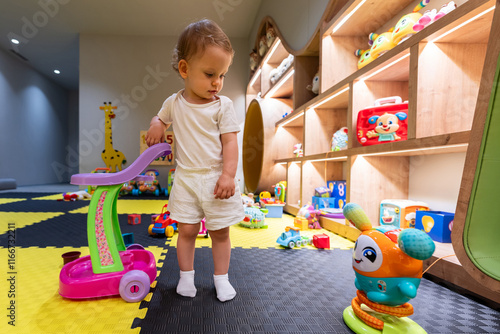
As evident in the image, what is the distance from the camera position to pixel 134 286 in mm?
805

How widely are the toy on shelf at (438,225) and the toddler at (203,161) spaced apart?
841mm

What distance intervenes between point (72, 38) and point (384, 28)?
5.10 m

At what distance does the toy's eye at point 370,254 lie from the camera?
643 mm

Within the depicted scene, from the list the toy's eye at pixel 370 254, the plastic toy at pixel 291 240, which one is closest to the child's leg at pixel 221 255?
the toy's eye at pixel 370 254

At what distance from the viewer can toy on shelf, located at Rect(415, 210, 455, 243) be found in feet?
3.68

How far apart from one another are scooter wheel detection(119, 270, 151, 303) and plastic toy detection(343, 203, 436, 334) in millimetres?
555

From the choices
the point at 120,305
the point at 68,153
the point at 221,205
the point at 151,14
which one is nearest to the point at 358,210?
the point at 221,205

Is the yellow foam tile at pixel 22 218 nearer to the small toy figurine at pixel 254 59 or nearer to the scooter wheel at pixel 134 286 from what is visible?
the scooter wheel at pixel 134 286

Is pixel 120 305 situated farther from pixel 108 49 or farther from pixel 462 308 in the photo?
pixel 108 49

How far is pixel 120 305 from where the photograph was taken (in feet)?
2.54

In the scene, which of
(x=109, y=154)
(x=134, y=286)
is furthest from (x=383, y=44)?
(x=109, y=154)

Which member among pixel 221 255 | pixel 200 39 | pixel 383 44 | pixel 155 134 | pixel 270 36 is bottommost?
pixel 221 255

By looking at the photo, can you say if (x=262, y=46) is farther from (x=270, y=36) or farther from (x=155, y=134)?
(x=155, y=134)

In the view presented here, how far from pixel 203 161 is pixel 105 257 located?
0.41 metres
